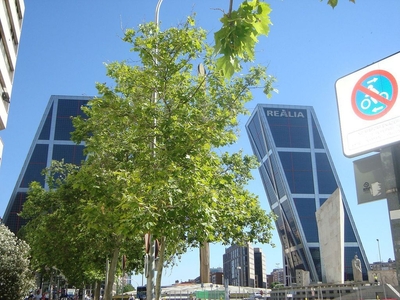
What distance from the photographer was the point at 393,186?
3.90 metres

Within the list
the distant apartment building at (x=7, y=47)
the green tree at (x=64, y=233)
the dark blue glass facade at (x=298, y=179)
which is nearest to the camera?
the green tree at (x=64, y=233)

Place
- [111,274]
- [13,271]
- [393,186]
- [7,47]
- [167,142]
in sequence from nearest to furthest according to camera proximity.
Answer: [393,186] → [167,142] → [111,274] → [13,271] → [7,47]

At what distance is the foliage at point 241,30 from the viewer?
12.1 ft

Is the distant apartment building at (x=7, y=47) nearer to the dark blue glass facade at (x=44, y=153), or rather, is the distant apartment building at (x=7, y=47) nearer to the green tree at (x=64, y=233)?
the green tree at (x=64, y=233)

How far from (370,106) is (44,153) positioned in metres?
103

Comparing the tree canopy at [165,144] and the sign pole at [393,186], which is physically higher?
the tree canopy at [165,144]

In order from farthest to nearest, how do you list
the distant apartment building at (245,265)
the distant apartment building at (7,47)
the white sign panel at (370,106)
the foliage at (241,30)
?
the distant apartment building at (245,265), the distant apartment building at (7,47), the white sign panel at (370,106), the foliage at (241,30)

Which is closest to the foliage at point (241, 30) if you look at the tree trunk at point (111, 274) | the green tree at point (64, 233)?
the green tree at point (64, 233)

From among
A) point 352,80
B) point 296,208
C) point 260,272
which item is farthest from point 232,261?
point 352,80

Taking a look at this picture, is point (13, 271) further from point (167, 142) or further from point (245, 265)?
point (245, 265)

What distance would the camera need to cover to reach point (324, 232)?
151ft

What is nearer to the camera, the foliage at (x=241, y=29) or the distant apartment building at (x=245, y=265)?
the foliage at (x=241, y=29)

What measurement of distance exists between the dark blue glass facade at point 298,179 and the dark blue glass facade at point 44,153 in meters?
45.8

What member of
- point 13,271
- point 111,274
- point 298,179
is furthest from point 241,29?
point 298,179
